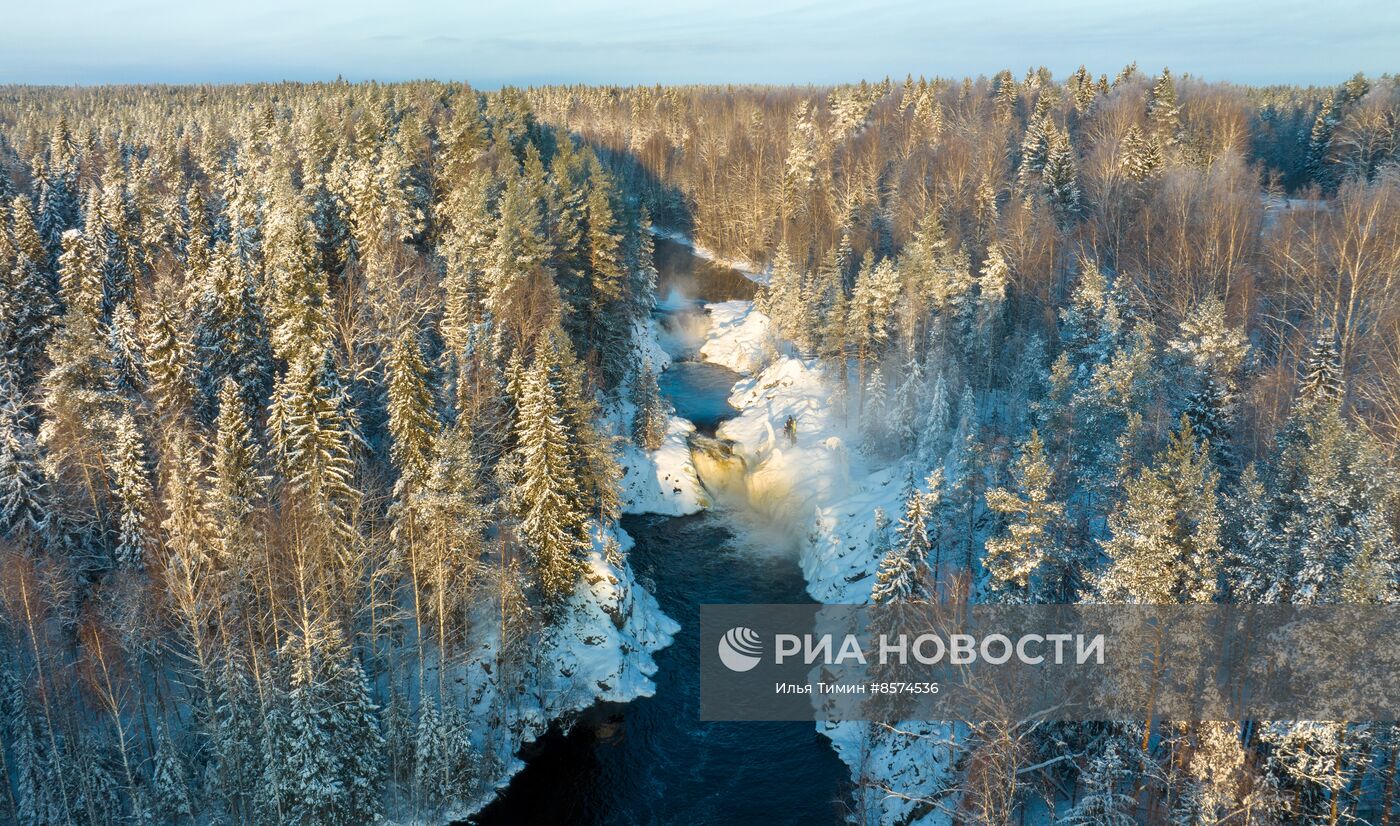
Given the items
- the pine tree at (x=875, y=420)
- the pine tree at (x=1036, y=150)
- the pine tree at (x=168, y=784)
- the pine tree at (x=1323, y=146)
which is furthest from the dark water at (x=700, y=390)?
the pine tree at (x=1323, y=146)

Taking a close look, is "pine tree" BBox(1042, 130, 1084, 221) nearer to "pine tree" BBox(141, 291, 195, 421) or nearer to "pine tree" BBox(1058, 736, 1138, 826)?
"pine tree" BBox(1058, 736, 1138, 826)

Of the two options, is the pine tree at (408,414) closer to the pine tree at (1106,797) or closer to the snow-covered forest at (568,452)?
the snow-covered forest at (568,452)

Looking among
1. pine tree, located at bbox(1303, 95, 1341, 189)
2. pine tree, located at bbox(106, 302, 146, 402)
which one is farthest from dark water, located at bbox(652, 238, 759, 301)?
pine tree, located at bbox(106, 302, 146, 402)

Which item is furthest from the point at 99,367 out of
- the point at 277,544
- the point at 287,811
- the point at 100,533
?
the point at 287,811

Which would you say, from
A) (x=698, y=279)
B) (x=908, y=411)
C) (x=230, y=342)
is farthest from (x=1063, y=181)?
(x=230, y=342)

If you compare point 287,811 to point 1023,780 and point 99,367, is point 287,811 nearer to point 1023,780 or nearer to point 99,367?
point 99,367

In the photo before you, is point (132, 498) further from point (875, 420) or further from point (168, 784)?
point (875, 420)

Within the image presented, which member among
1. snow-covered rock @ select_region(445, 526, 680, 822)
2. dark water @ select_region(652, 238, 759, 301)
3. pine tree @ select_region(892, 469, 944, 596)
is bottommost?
snow-covered rock @ select_region(445, 526, 680, 822)
